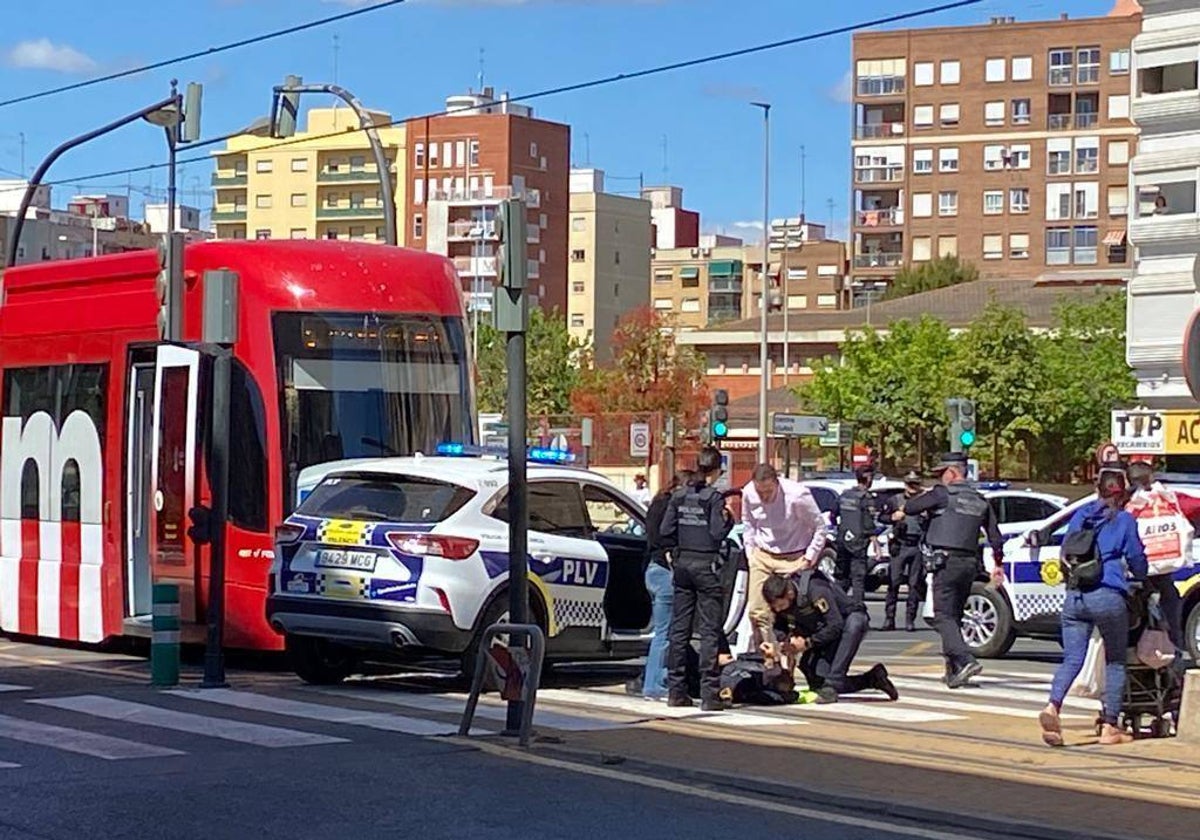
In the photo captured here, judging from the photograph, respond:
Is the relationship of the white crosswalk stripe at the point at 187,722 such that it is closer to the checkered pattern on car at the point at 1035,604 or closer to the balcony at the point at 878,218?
the checkered pattern on car at the point at 1035,604

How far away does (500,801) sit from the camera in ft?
33.1

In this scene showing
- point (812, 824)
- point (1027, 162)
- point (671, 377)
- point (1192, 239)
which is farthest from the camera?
point (1027, 162)

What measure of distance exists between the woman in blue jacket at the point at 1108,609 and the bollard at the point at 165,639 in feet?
21.1

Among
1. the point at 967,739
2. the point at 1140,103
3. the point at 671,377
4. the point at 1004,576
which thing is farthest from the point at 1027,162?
A: the point at 967,739

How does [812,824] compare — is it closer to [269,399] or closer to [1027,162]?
[269,399]

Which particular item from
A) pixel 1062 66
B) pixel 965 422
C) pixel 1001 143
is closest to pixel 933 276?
pixel 1001 143

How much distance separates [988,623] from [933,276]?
3422 inches

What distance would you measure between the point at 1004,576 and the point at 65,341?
922 cm

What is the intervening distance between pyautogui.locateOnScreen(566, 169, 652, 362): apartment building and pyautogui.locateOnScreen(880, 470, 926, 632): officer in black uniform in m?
97.3

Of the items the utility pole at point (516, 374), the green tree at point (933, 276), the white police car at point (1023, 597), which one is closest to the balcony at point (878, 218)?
the green tree at point (933, 276)

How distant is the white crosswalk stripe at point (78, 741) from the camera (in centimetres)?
1166

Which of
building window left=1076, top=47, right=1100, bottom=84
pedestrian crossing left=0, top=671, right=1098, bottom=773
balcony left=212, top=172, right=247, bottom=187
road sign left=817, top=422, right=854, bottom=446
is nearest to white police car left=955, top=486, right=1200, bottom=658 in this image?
pedestrian crossing left=0, top=671, right=1098, bottom=773

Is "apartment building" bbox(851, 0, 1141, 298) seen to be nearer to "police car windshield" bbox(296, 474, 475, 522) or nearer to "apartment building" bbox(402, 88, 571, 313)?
"apartment building" bbox(402, 88, 571, 313)

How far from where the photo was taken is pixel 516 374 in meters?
13.1
